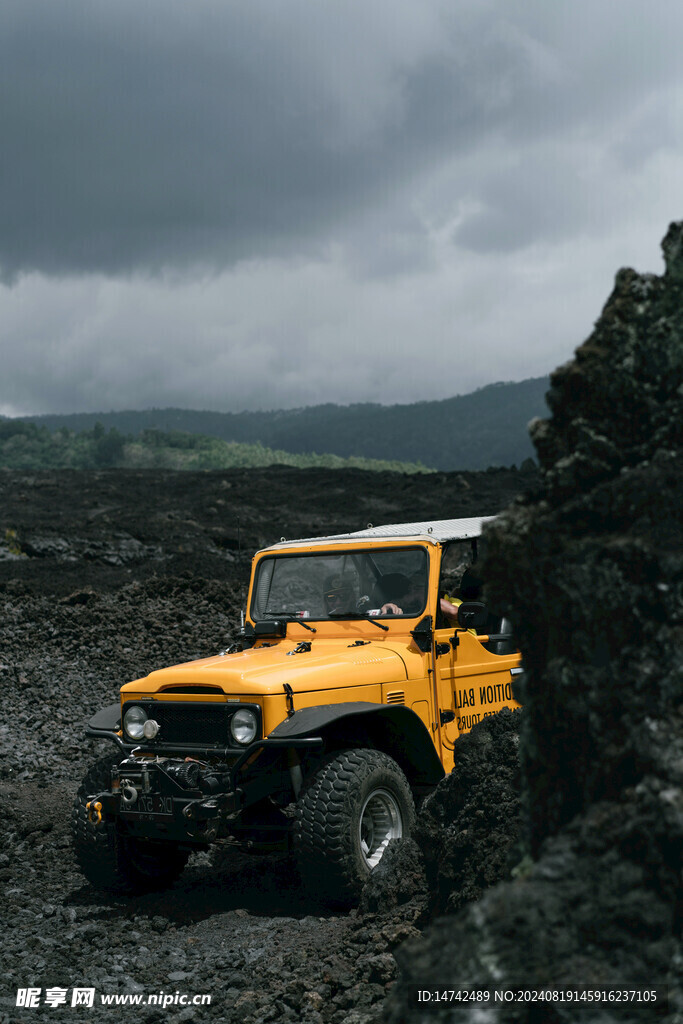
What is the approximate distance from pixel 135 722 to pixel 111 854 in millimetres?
812

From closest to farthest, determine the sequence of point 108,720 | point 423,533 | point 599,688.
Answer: point 599,688 → point 108,720 → point 423,533

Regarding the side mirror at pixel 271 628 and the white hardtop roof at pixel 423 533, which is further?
the side mirror at pixel 271 628

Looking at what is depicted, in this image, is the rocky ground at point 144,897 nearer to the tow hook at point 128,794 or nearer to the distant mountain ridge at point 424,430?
the tow hook at point 128,794

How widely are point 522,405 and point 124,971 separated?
189 metres

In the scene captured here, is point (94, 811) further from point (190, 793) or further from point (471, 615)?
point (471, 615)

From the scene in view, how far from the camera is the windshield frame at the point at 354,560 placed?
6.33 meters

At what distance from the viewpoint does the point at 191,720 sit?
5.66 meters

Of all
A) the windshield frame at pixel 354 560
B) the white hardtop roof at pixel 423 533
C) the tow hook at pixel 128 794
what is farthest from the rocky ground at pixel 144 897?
the white hardtop roof at pixel 423 533

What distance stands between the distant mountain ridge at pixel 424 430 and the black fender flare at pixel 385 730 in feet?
456

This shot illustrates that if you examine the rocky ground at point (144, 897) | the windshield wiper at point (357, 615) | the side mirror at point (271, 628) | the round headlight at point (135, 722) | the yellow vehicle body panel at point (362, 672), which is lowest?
the rocky ground at point (144, 897)

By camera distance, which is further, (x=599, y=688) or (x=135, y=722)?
(x=135, y=722)

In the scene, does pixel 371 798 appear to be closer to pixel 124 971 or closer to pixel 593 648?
pixel 124 971

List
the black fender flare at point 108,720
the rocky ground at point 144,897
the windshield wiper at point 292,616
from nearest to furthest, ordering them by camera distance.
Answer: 1. the rocky ground at point 144,897
2. the black fender flare at point 108,720
3. the windshield wiper at point 292,616

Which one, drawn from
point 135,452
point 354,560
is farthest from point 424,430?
point 354,560
